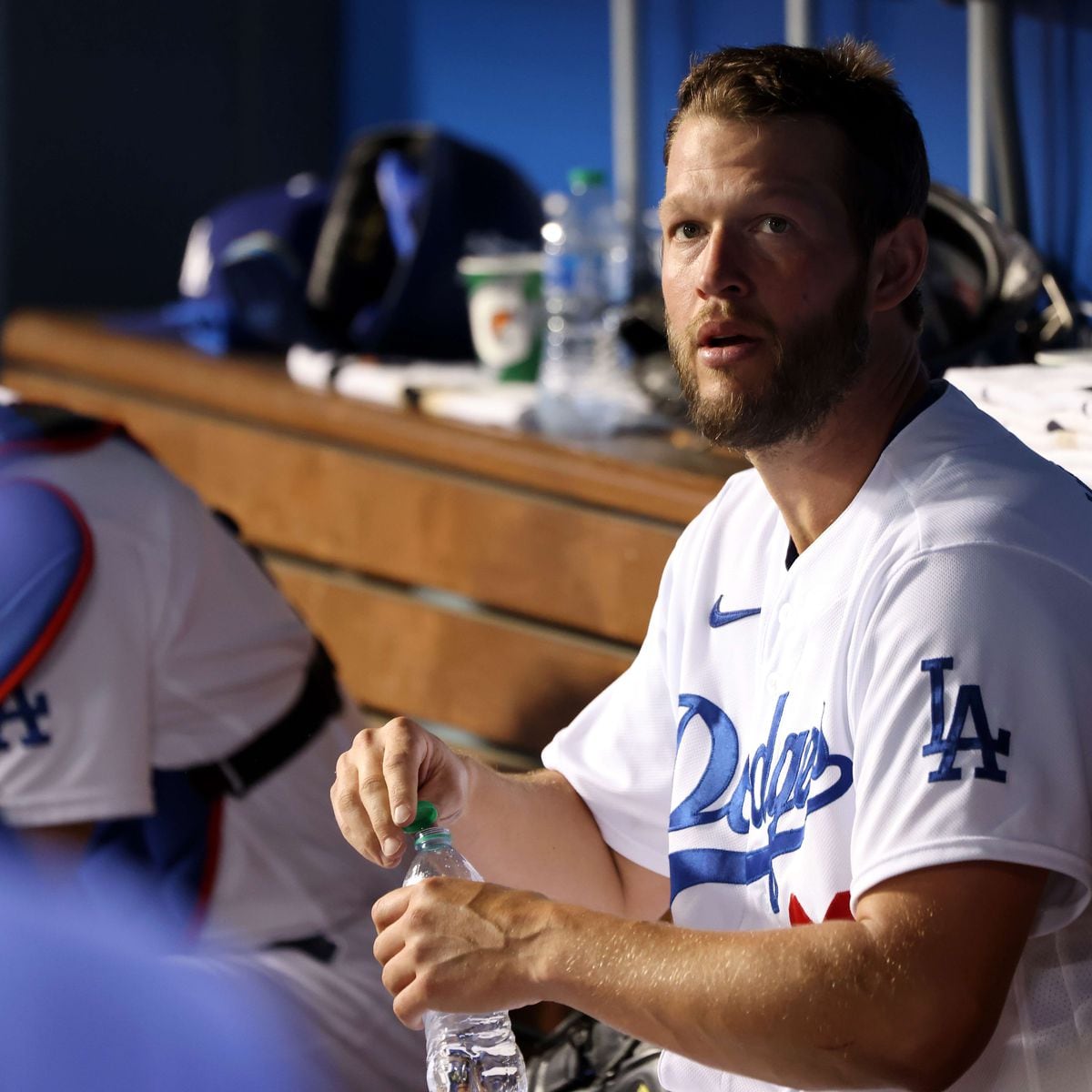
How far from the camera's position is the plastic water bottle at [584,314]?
8.48 ft

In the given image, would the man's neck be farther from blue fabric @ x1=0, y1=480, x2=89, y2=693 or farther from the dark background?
the dark background

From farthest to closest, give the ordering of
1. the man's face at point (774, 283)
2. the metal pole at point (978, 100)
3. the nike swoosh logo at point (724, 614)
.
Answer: the metal pole at point (978, 100), the nike swoosh logo at point (724, 614), the man's face at point (774, 283)

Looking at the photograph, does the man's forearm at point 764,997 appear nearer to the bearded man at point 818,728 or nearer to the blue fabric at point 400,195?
the bearded man at point 818,728

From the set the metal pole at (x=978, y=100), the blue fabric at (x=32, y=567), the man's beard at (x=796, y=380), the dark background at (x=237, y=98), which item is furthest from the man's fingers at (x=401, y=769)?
the dark background at (x=237, y=98)

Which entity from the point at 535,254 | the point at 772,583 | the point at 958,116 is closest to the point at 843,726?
the point at 772,583

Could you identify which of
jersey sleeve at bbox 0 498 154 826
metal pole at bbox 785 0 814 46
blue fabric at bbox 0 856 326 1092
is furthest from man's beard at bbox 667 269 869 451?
metal pole at bbox 785 0 814 46

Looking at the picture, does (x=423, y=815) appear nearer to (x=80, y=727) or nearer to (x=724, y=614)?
(x=724, y=614)

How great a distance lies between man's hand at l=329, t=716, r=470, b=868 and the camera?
4.33ft

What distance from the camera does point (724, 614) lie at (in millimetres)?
1432

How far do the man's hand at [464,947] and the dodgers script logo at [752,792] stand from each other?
7.5 inches

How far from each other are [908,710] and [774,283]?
345 millimetres

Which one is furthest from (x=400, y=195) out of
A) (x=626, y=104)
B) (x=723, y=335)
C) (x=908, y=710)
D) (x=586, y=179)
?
(x=908, y=710)

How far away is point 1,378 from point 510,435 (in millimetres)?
1399

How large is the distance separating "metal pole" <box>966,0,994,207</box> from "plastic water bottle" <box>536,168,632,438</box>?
584 mm
